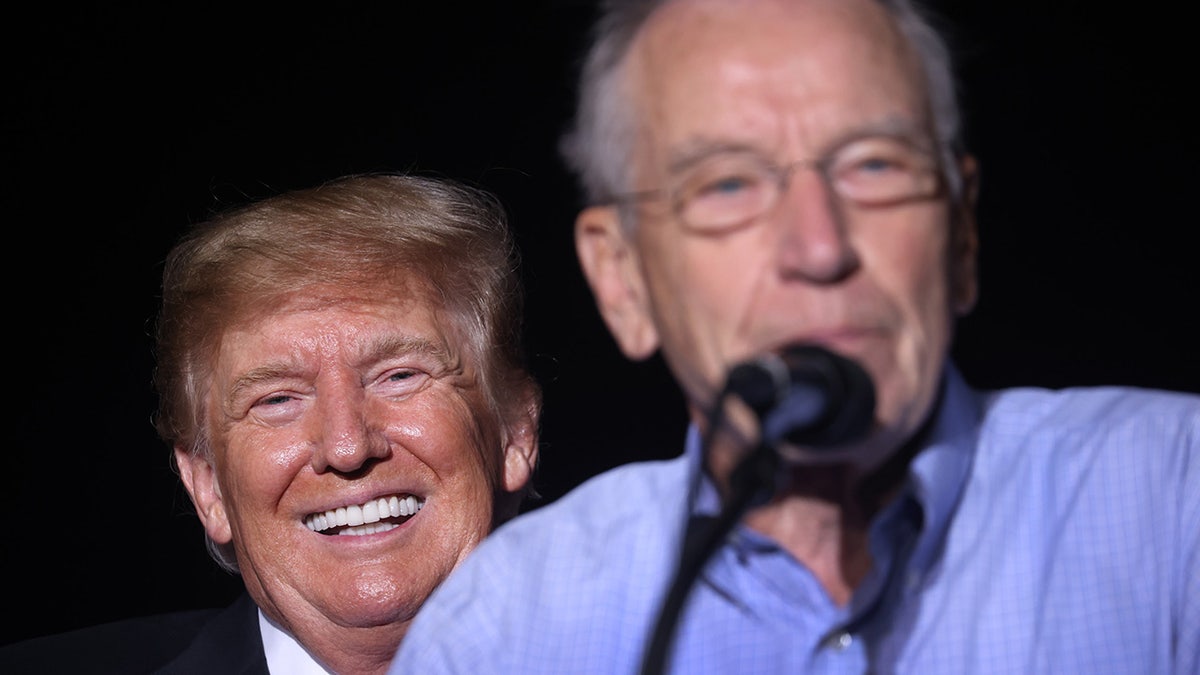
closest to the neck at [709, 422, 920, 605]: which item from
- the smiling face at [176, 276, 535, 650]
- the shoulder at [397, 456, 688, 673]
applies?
the shoulder at [397, 456, 688, 673]

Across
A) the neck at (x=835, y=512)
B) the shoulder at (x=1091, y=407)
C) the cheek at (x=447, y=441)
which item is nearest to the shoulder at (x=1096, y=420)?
the shoulder at (x=1091, y=407)


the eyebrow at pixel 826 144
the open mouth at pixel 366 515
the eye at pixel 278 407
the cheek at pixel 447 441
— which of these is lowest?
the open mouth at pixel 366 515

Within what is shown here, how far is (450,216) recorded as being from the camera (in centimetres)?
203

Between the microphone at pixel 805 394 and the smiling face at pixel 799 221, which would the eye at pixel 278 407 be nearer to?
the smiling face at pixel 799 221

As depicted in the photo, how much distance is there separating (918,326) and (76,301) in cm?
166

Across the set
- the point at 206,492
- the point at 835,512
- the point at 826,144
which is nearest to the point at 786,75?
the point at 826,144

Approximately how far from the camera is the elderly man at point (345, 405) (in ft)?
6.06

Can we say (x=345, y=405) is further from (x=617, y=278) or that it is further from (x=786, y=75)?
(x=786, y=75)

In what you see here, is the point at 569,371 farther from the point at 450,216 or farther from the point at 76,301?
the point at 76,301

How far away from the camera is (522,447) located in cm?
204

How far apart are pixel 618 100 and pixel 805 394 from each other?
33cm

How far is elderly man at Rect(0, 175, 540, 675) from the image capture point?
6.06ft

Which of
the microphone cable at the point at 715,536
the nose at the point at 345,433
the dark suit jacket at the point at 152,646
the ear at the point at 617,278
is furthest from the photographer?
the dark suit jacket at the point at 152,646

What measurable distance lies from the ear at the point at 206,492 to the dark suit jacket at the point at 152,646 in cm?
11
